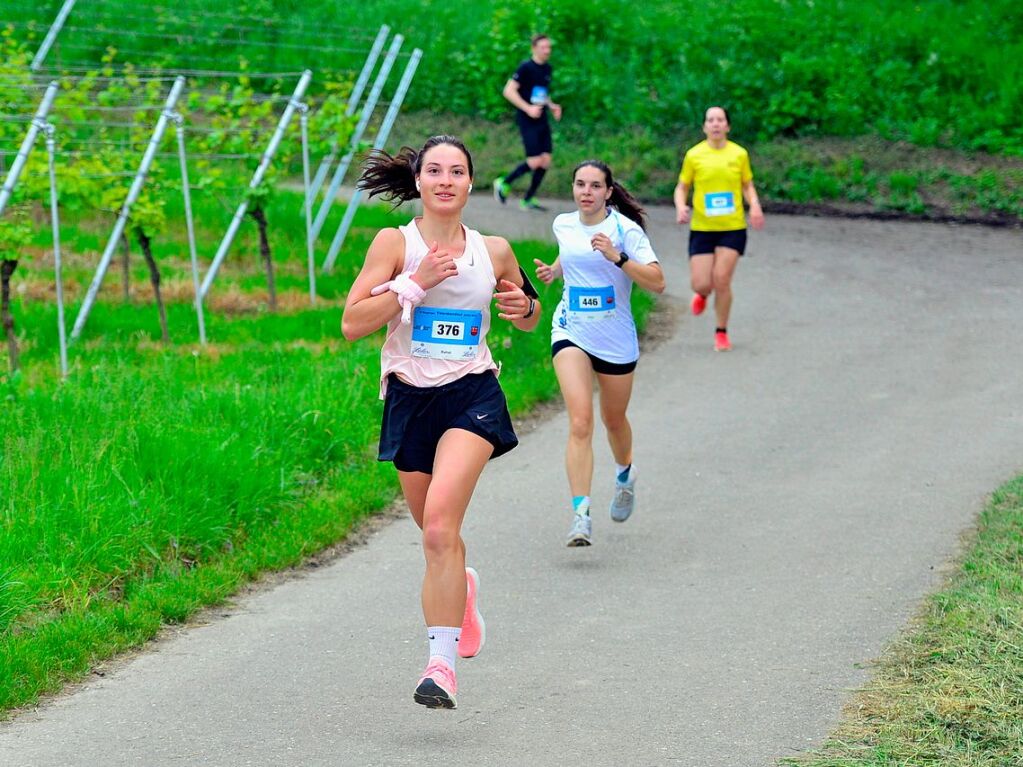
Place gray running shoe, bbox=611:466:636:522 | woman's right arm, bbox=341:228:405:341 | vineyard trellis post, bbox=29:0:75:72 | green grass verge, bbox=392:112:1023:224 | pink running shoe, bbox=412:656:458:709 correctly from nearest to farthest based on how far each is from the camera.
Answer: pink running shoe, bbox=412:656:458:709, woman's right arm, bbox=341:228:405:341, gray running shoe, bbox=611:466:636:522, green grass verge, bbox=392:112:1023:224, vineyard trellis post, bbox=29:0:75:72

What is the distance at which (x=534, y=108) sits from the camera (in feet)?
59.5

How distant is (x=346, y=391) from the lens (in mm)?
10234

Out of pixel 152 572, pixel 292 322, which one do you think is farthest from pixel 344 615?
pixel 292 322


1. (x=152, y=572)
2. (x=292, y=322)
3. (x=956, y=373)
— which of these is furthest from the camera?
(x=292, y=322)

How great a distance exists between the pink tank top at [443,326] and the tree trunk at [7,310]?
19.1 feet

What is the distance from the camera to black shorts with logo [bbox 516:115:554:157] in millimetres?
18359

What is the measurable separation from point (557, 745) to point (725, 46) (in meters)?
18.0

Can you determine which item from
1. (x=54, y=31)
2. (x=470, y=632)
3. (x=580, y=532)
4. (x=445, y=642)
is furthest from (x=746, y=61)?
(x=445, y=642)

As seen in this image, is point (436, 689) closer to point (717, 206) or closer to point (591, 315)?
point (591, 315)

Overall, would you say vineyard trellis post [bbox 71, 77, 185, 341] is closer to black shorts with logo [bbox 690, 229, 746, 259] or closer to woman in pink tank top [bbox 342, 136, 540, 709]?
black shorts with logo [bbox 690, 229, 746, 259]

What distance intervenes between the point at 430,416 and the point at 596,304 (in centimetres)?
243

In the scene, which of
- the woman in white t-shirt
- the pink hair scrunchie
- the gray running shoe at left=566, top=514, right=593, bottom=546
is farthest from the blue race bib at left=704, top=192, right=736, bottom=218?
the pink hair scrunchie

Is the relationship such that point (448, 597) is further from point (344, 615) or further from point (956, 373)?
point (956, 373)

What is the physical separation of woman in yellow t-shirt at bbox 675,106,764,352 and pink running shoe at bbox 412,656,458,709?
7.75m
